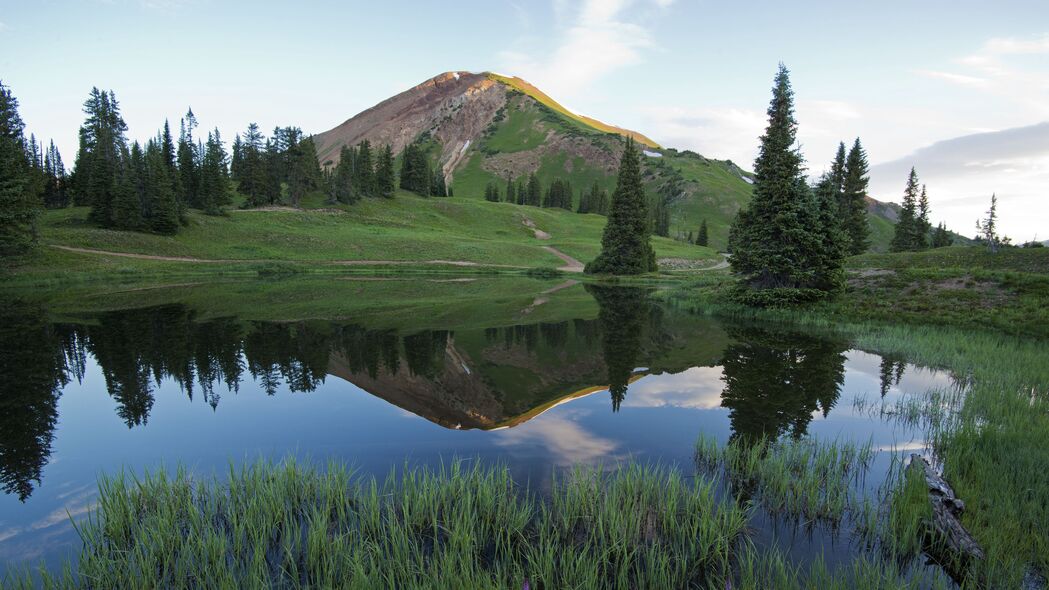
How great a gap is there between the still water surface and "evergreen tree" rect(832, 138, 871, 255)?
38.3 m

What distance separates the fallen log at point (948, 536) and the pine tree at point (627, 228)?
184ft

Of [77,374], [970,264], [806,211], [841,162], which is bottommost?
[77,374]

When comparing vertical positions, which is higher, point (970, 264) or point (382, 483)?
point (970, 264)

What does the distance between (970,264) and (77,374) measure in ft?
169

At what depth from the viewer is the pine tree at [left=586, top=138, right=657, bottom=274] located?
6103cm

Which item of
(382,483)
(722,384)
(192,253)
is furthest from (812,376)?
(192,253)

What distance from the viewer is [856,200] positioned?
54031 mm

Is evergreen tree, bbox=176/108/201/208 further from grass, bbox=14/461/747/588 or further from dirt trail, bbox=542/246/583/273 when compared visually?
grass, bbox=14/461/747/588

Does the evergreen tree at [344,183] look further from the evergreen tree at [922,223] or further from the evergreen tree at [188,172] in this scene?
the evergreen tree at [922,223]

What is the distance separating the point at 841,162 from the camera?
56.1m

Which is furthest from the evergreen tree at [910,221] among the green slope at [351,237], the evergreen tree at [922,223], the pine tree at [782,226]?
the pine tree at [782,226]

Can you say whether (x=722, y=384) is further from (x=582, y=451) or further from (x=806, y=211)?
(x=806, y=211)

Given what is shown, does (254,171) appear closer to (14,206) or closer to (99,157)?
(99,157)

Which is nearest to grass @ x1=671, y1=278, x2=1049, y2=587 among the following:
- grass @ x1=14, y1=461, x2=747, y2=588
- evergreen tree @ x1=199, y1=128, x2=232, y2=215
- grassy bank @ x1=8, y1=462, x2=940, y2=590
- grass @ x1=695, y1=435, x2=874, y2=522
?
grass @ x1=695, y1=435, x2=874, y2=522
